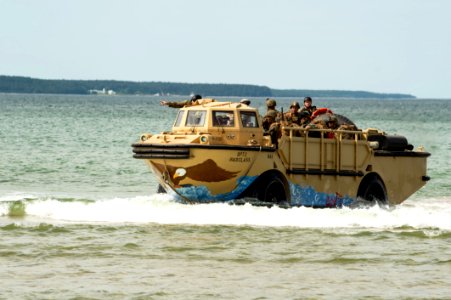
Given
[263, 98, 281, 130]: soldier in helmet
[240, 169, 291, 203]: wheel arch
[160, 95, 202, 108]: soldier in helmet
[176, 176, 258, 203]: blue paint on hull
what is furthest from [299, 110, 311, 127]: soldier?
[176, 176, 258, 203]: blue paint on hull

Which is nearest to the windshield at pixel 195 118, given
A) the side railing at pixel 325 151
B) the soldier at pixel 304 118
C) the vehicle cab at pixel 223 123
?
the vehicle cab at pixel 223 123

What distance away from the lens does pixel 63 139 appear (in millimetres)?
60219

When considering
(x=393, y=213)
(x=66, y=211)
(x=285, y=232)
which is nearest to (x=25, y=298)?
(x=285, y=232)

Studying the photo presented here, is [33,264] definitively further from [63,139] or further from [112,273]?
[63,139]

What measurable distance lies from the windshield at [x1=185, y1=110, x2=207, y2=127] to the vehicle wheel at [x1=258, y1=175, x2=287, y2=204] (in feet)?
5.24

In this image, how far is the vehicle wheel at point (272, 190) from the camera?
22.5m

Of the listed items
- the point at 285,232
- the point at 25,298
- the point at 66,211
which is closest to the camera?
the point at 25,298

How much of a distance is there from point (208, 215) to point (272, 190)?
148 centimetres

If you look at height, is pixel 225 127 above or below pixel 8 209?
above

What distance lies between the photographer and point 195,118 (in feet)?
74.0

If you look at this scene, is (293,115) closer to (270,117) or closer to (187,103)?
(270,117)

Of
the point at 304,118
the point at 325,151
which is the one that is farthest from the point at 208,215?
the point at 304,118

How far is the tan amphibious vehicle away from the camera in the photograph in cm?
2166

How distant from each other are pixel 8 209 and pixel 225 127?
479 centimetres
